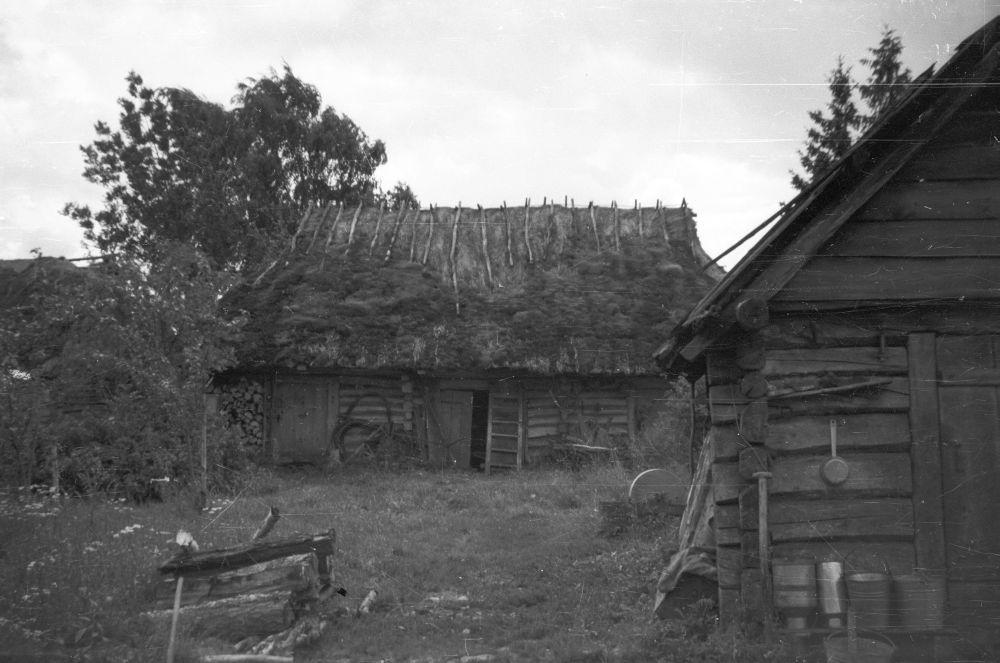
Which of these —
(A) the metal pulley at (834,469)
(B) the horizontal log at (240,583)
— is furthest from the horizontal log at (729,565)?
(B) the horizontal log at (240,583)

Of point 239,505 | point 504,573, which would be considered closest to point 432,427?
point 239,505

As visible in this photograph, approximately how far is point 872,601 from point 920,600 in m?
0.35

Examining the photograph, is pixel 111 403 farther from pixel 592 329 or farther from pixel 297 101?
pixel 297 101

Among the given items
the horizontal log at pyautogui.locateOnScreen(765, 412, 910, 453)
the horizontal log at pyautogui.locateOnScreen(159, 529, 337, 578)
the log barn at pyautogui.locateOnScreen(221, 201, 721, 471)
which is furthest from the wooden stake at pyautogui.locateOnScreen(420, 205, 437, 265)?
the horizontal log at pyautogui.locateOnScreen(765, 412, 910, 453)

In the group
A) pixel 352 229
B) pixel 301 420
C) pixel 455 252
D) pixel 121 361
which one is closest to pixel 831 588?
pixel 121 361

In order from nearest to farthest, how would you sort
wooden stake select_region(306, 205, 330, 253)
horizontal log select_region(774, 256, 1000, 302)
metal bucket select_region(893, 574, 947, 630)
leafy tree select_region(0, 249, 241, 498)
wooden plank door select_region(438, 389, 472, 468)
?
metal bucket select_region(893, 574, 947, 630) < horizontal log select_region(774, 256, 1000, 302) < leafy tree select_region(0, 249, 241, 498) < wooden plank door select_region(438, 389, 472, 468) < wooden stake select_region(306, 205, 330, 253)

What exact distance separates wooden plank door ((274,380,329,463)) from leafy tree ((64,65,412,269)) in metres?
10.4

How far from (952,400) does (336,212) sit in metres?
17.6

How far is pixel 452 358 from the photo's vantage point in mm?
16312

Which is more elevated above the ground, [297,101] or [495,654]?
[297,101]

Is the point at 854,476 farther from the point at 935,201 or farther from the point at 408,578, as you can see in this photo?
the point at 408,578

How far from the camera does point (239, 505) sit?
11.6 metres

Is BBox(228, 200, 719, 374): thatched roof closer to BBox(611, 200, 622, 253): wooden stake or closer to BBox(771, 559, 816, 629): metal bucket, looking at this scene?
BBox(611, 200, 622, 253): wooden stake

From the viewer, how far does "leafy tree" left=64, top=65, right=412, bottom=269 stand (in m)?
26.8
